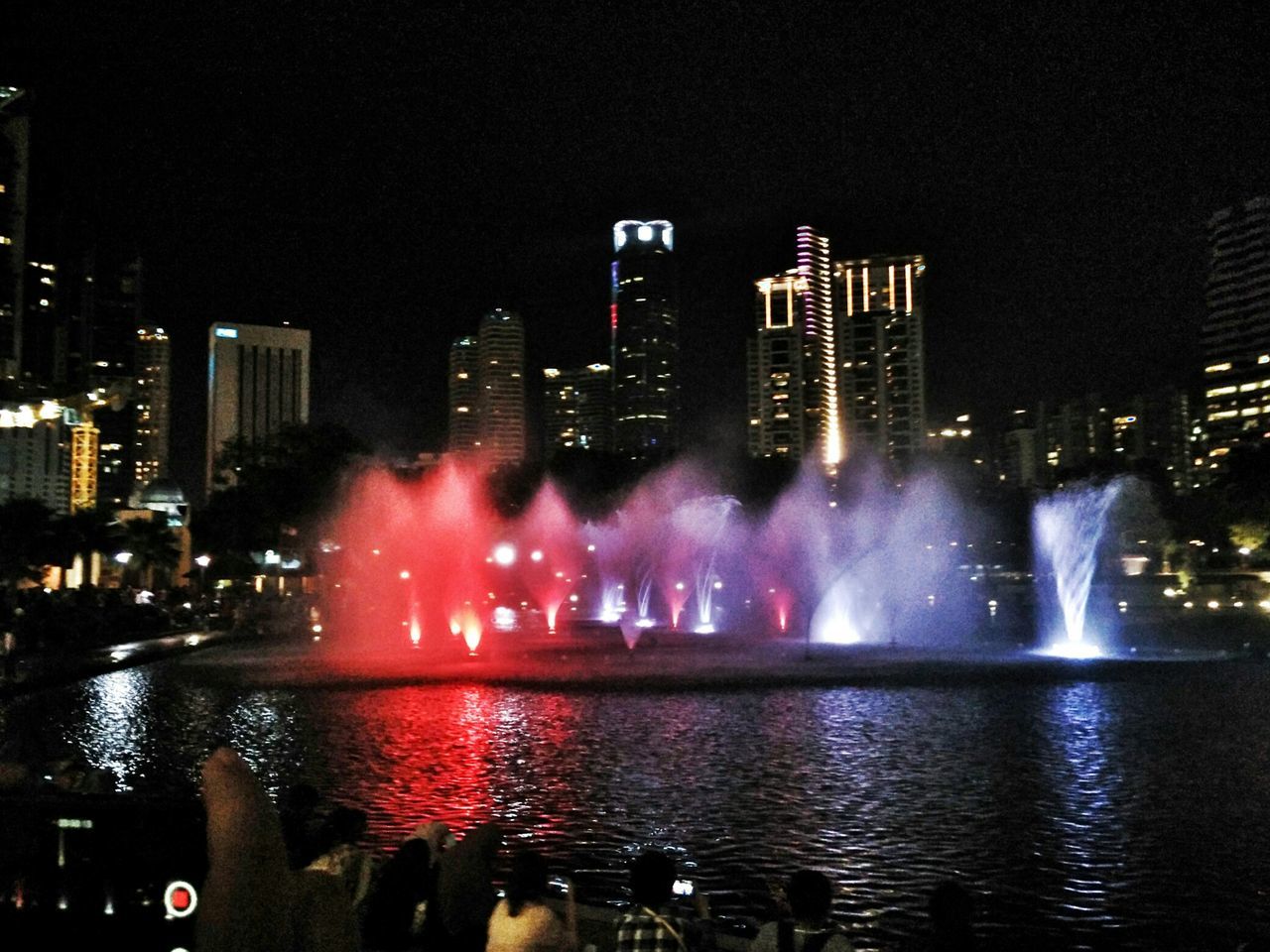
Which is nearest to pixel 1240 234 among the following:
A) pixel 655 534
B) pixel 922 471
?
pixel 922 471

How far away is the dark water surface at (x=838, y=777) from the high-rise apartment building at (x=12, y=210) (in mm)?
103696

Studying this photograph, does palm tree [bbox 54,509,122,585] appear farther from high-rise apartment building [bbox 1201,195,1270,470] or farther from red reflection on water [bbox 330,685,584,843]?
high-rise apartment building [bbox 1201,195,1270,470]

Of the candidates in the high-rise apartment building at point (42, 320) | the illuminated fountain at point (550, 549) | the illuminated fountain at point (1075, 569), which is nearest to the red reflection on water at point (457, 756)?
the illuminated fountain at point (1075, 569)

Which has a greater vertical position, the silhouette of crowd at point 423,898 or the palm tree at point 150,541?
the palm tree at point 150,541

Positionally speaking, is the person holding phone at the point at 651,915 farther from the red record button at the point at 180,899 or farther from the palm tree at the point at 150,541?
the palm tree at the point at 150,541

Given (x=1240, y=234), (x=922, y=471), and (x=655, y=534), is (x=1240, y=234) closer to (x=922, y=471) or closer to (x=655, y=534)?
(x=922, y=471)

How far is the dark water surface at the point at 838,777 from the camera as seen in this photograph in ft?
36.1

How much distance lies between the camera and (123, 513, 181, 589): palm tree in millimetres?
76250

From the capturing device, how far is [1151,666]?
32594 millimetres

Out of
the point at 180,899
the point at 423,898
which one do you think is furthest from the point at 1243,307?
the point at 180,899

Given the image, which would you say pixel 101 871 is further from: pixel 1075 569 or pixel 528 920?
pixel 1075 569

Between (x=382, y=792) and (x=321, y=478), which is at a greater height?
(x=321, y=478)

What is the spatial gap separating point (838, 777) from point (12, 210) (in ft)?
425

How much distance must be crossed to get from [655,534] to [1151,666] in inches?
2068
